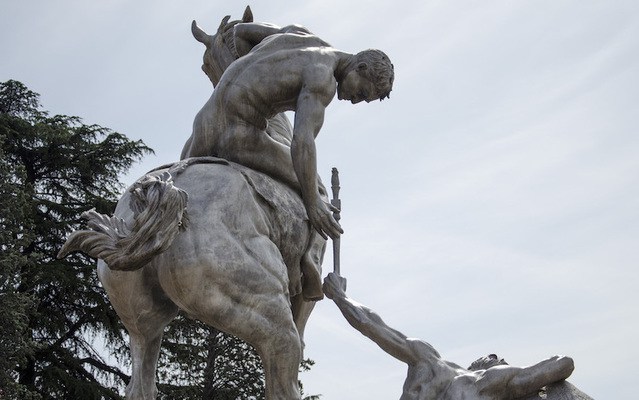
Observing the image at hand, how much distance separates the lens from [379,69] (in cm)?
630

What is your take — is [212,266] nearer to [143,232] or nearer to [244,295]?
[244,295]

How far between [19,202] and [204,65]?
716 inches

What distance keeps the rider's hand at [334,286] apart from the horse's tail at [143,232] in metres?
1.17

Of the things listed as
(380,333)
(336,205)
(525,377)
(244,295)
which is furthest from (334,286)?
(525,377)

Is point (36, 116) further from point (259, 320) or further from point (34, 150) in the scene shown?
point (259, 320)

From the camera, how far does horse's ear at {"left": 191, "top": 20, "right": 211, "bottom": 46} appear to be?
24.8 feet

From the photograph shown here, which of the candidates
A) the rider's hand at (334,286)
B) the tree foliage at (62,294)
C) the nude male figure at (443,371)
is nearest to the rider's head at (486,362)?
the nude male figure at (443,371)

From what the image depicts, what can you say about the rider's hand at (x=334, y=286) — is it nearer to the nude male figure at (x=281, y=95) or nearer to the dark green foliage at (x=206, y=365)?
the nude male figure at (x=281, y=95)

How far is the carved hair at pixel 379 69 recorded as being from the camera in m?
6.30

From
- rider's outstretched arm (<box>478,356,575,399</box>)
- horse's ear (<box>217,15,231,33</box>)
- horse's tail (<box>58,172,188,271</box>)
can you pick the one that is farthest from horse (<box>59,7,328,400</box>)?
horse's ear (<box>217,15,231,33</box>)

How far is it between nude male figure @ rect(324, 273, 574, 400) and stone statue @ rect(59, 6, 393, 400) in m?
0.38

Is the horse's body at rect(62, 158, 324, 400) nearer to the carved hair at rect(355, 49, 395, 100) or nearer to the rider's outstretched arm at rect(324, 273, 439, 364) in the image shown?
the rider's outstretched arm at rect(324, 273, 439, 364)

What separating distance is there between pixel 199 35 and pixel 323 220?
2.29 metres

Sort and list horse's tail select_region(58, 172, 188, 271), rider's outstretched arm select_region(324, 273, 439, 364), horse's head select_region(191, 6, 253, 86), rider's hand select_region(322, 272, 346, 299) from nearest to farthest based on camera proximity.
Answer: horse's tail select_region(58, 172, 188, 271)
rider's outstretched arm select_region(324, 273, 439, 364)
rider's hand select_region(322, 272, 346, 299)
horse's head select_region(191, 6, 253, 86)
